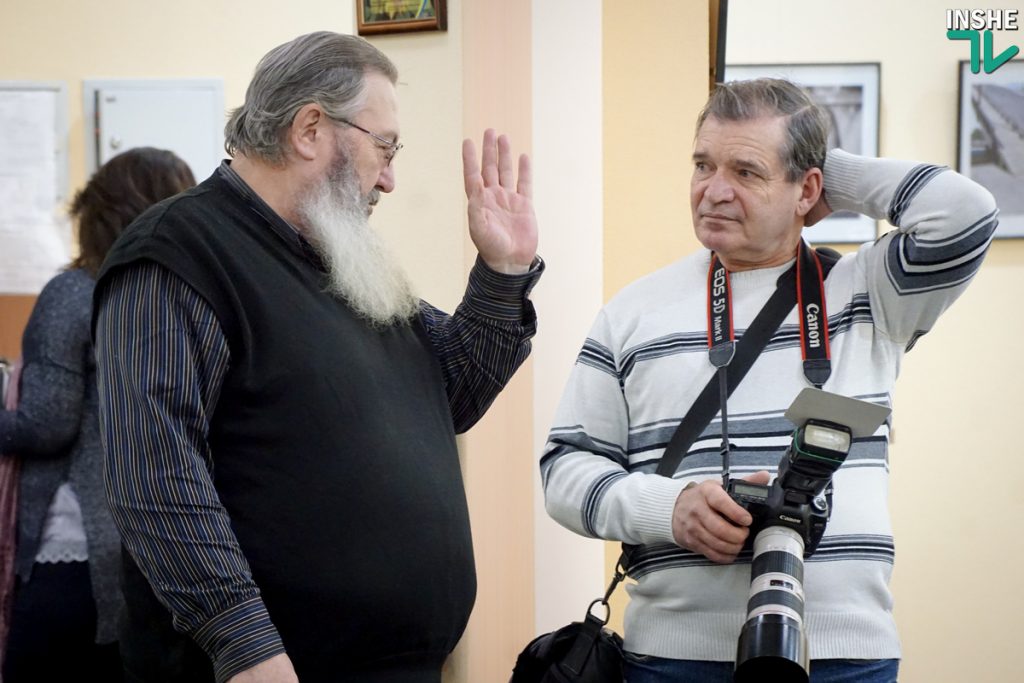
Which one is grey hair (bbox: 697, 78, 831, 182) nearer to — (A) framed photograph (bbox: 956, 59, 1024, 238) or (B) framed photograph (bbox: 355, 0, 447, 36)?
(B) framed photograph (bbox: 355, 0, 447, 36)

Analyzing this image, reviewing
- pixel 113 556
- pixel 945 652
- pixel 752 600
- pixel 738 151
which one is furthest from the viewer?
pixel 945 652

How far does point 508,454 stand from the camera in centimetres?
270

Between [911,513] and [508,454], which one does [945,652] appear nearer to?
[911,513]

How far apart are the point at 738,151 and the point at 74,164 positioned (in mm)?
2919

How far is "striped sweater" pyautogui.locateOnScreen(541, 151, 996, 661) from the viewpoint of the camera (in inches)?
63.1

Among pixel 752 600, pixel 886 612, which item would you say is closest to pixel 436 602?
pixel 752 600

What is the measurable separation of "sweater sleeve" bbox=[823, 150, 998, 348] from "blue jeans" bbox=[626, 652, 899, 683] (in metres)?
0.49

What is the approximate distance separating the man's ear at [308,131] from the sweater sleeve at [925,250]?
853 millimetres

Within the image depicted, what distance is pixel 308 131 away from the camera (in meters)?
1.58

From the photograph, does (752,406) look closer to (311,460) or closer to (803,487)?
(803,487)

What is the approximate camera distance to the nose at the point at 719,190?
5.73 ft

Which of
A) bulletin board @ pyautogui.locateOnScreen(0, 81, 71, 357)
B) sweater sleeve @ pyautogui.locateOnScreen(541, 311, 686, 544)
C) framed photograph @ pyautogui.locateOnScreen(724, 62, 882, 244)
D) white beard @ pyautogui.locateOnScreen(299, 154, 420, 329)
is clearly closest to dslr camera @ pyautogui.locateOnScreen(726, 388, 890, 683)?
sweater sleeve @ pyautogui.locateOnScreen(541, 311, 686, 544)

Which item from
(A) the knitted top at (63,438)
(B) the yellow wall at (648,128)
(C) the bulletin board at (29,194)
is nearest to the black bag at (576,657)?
(A) the knitted top at (63,438)

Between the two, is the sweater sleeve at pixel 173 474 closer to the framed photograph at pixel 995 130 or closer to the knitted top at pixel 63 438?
the knitted top at pixel 63 438
